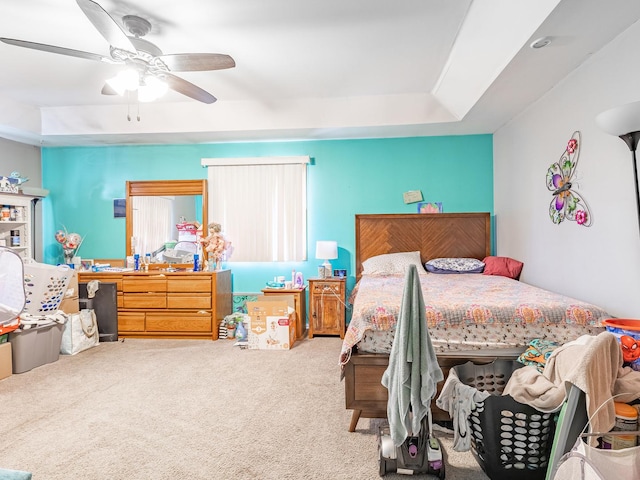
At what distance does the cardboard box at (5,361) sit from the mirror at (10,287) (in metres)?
Result: 1.57

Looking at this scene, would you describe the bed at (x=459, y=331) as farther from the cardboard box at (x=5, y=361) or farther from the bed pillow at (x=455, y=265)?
the cardboard box at (x=5, y=361)

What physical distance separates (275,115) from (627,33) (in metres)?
3.11

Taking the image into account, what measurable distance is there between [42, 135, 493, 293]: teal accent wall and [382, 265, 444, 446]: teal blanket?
313 centimetres

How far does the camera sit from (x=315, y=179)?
4.93m

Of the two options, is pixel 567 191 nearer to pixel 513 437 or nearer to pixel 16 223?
pixel 513 437

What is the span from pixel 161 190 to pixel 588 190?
15.0 feet

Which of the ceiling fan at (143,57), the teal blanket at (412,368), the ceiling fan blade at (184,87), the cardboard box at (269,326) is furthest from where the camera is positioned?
the cardboard box at (269,326)

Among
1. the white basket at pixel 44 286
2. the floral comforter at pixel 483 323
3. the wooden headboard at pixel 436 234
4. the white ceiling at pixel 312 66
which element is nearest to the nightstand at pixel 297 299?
the wooden headboard at pixel 436 234

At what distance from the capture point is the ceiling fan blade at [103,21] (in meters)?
1.96

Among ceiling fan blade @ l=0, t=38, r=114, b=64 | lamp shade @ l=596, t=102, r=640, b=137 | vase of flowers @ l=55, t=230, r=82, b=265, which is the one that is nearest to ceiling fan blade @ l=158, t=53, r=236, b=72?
ceiling fan blade @ l=0, t=38, r=114, b=64

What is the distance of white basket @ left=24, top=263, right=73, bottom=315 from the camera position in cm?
356

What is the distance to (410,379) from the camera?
5.90ft

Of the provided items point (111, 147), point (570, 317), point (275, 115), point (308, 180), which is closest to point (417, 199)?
point (308, 180)

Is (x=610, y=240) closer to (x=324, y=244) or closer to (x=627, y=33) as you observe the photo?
(x=627, y=33)
